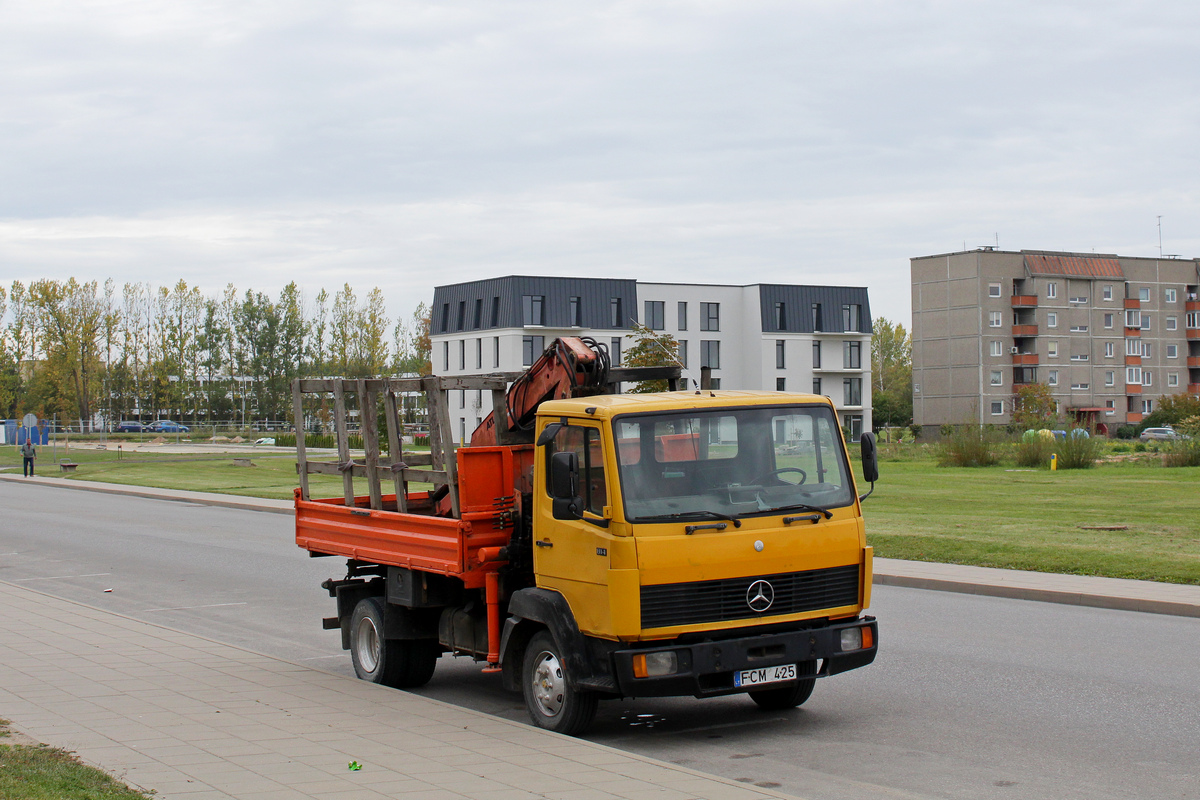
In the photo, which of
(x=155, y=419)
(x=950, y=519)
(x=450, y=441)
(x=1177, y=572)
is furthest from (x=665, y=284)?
(x=450, y=441)

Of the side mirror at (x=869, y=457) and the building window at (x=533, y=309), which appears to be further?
the building window at (x=533, y=309)

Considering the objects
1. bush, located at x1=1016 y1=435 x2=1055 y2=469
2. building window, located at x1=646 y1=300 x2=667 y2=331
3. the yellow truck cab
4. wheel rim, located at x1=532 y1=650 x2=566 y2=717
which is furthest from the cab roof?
building window, located at x1=646 y1=300 x2=667 y2=331

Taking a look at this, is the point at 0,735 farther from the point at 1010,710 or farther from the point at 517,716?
the point at 1010,710

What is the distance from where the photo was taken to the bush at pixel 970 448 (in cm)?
4341

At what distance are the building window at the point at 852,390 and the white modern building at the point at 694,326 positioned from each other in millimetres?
83

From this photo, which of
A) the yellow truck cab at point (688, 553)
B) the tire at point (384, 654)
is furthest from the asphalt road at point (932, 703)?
the yellow truck cab at point (688, 553)

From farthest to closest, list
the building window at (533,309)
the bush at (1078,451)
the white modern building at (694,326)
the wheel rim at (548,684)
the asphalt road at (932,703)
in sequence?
the white modern building at (694,326), the building window at (533,309), the bush at (1078,451), the wheel rim at (548,684), the asphalt road at (932,703)

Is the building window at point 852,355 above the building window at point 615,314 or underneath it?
underneath

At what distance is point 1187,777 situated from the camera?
6.60m

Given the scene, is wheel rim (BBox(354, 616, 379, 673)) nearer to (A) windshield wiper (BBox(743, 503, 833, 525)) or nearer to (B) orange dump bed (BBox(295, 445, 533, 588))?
(B) orange dump bed (BBox(295, 445, 533, 588))

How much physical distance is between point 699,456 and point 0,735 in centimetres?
451

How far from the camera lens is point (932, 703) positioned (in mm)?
8680

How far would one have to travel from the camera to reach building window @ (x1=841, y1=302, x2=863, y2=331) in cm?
10112

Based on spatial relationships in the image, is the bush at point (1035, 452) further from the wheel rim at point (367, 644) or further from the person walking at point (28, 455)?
the person walking at point (28, 455)
